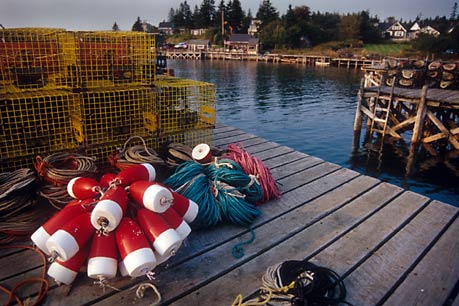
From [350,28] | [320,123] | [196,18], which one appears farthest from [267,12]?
[320,123]

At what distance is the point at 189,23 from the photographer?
112 meters

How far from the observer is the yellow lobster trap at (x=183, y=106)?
4.79 metres

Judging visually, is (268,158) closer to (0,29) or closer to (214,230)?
(214,230)

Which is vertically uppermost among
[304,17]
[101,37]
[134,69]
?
[304,17]

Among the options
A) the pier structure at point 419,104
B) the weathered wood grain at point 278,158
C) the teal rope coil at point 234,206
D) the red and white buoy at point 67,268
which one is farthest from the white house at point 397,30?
the red and white buoy at point 67,268

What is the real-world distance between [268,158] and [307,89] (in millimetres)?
27609

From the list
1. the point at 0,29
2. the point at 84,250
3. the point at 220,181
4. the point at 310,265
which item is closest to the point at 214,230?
the point at 220,181

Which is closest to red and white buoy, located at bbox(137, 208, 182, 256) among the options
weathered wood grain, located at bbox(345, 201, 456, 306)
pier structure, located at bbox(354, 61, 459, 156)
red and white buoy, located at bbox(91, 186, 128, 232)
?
red and white buoy, located at bbox(91, 186, 128, 232)

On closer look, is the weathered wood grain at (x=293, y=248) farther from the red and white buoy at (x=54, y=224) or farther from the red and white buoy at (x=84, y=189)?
the red and white buoy at (x=84, y=189)

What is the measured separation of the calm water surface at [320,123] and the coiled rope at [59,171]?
10.7 m

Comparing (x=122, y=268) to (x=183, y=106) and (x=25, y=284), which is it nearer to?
(x=25, y=284)

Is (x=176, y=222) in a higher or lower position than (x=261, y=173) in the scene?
higher

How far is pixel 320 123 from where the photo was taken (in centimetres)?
1934

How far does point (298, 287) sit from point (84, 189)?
204cm
